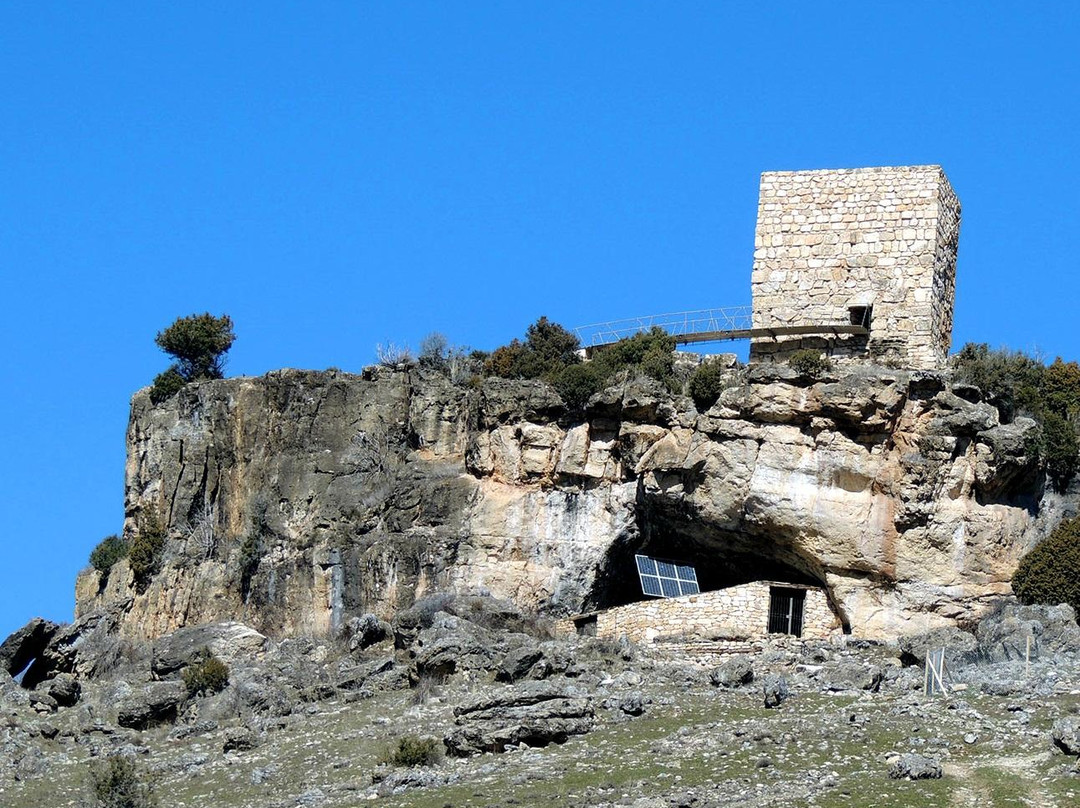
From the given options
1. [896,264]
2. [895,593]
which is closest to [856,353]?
[896,264]

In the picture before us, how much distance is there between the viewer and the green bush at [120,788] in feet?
155

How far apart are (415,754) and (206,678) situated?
952 cm

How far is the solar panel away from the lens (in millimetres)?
59031

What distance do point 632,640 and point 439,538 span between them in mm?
5512

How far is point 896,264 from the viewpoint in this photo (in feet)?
203

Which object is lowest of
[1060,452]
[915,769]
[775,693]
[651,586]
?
[915,769]

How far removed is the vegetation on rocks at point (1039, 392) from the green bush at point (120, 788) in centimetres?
2110

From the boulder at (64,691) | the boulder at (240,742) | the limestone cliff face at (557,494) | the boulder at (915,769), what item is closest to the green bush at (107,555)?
the limestone cliff face at (557,494)

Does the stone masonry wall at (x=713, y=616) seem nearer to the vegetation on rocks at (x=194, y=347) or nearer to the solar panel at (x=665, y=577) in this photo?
the solar panel at (x=665, y=577)

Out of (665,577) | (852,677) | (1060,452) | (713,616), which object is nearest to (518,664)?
(713,616)

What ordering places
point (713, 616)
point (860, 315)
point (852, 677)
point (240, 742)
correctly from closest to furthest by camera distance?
point (240, 742) → point (852, 677) → point (713, 616) → point (860, 315)

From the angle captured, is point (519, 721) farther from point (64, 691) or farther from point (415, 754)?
point (64, 691)

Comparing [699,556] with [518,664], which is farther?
[699,556]

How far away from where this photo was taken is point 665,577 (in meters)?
59.4
